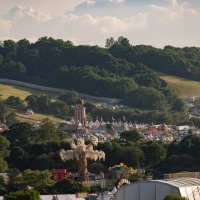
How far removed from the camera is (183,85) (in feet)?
579

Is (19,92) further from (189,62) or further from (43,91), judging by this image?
(189,62)

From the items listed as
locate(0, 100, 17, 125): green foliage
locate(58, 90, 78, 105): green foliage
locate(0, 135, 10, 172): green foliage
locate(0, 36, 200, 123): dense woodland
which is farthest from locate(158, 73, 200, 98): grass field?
locate(0, 135, 10, 172): green foliage

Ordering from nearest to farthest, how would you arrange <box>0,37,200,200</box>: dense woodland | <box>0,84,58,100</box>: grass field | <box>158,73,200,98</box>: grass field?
<box>0,37,200,200</box>: dense woodland → <box>0,84,58,100</box>: grass field → <box>158,73,200,98</box>: grass field

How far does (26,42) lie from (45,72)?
12.3 meters

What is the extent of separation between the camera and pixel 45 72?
18512 centimetres

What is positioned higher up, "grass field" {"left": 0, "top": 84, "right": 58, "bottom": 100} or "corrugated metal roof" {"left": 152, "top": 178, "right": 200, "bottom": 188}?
"corrugated metal roof" {"left": 152, "top": 178, "right": 200, "bottom": 188}

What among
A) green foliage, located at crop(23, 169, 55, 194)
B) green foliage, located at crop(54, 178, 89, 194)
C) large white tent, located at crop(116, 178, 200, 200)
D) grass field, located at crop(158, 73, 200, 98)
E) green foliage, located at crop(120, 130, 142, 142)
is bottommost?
grass field, located at crop(158, 73, 200, 98)

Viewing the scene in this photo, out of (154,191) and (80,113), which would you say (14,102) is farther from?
(154,191)

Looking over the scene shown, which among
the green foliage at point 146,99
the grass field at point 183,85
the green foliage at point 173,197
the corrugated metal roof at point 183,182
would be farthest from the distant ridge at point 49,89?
the green foliage at point 173,197

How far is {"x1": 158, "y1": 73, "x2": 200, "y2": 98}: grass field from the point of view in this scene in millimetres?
173000

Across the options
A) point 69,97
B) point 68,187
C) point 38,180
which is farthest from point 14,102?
point 68,187

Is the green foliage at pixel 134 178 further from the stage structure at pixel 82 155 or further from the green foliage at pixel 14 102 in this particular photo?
the green foliage at pixel 14 102

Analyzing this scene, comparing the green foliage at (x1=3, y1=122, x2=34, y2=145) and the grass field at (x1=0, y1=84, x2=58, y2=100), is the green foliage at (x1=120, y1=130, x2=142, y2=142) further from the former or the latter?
the grass field at (x1=0, y1=84, x2=58, y2=100)

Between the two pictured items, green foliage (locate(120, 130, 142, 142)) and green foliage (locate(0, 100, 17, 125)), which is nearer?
green foliage (locate(120, 130, 142, 142))
